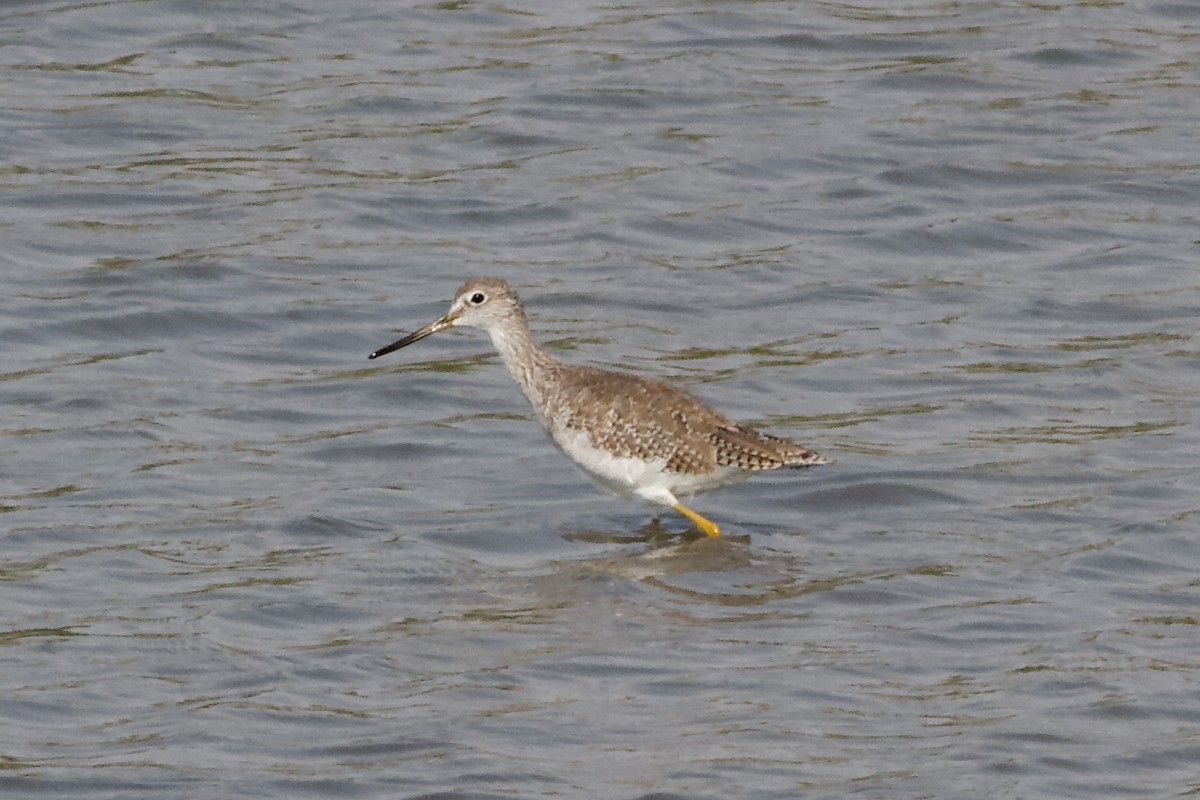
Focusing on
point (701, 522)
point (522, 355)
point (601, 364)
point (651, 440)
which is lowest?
point (701, 522)

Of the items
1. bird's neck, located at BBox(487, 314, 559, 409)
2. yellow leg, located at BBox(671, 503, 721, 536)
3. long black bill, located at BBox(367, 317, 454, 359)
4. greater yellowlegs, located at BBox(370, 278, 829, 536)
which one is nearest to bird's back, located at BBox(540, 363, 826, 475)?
greater yellowlegs, located at BBox(370, 278, 829, 536)

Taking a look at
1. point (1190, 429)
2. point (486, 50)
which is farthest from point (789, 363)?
point (486, 50)

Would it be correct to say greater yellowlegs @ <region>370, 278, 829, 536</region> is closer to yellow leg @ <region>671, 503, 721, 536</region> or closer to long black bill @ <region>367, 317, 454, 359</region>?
yellow leg @ <region>671, 503, 721, 536</region>

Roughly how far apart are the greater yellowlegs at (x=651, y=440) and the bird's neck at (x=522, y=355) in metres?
0.24

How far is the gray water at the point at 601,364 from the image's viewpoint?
9.13 m

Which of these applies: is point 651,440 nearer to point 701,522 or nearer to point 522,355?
point 701,522

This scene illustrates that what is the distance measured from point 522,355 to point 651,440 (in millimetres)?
1338

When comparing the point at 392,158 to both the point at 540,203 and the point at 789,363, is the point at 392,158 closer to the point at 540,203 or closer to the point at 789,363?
the point at 540,203

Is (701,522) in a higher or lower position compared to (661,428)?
lower

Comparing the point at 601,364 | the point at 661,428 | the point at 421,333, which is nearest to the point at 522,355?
the point at 421,333

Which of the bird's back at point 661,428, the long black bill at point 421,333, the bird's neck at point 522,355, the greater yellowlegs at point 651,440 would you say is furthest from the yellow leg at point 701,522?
the long black bill at point 421,333

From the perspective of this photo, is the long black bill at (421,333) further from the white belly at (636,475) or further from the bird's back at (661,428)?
the white belly at (636,475)

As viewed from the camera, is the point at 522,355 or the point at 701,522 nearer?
the point at 701,522

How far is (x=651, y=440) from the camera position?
462 inches
